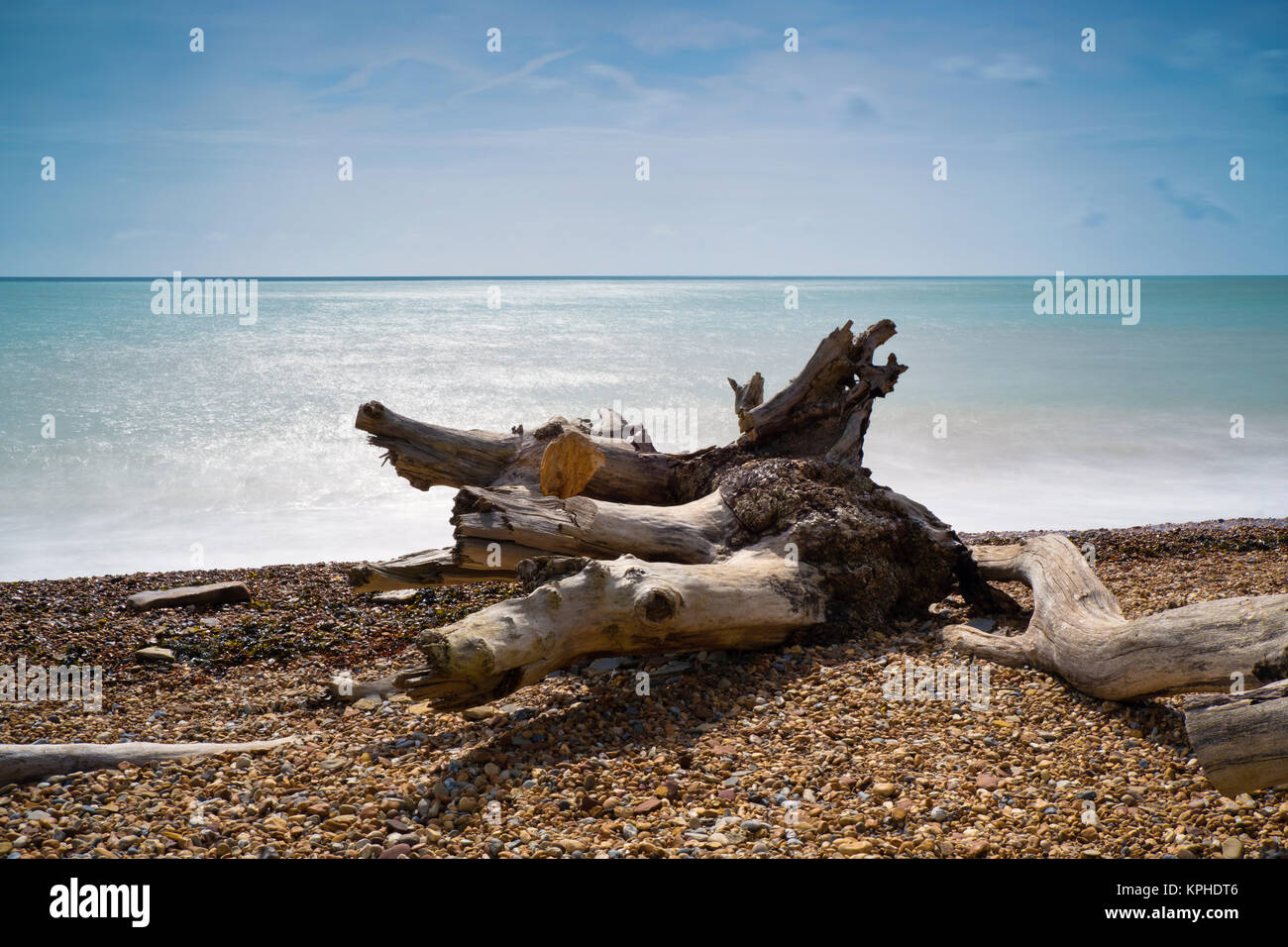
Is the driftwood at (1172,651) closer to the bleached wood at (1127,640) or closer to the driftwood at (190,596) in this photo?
the bleached wood at (1127,640)

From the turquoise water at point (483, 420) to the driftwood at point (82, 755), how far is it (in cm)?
638

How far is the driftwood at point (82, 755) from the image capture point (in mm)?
4047

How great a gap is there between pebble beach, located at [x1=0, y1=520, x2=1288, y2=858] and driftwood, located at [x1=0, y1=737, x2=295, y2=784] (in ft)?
0.26

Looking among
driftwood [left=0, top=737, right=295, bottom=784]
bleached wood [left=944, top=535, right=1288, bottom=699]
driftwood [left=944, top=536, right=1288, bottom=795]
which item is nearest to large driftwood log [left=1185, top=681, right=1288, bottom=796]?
driftwood [left=944, top=536, right=1288, bottom=795]

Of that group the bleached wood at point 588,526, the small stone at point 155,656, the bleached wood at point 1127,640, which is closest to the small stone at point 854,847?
the bleached wood at point 1127,640

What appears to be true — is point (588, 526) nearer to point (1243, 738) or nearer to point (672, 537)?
point (672, 537)

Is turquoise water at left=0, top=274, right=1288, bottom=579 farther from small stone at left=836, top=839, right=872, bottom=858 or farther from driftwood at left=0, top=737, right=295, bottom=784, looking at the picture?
small stone at left=836, top=839, right=872, bottom=858

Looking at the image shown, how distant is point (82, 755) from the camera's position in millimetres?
4152

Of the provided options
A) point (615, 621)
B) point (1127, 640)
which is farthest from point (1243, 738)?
point (615, 621)

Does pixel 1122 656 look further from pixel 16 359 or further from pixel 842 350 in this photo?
pixel 16 359

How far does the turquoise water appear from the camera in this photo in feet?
38.7

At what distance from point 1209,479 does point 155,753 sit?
1438cm

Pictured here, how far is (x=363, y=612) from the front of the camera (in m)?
7.17

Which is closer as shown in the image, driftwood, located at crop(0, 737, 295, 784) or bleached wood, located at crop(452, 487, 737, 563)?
driftwood, located at crop(0, 737, 295, 784)
